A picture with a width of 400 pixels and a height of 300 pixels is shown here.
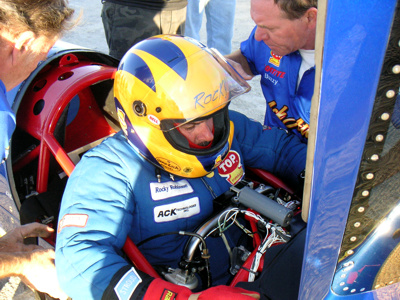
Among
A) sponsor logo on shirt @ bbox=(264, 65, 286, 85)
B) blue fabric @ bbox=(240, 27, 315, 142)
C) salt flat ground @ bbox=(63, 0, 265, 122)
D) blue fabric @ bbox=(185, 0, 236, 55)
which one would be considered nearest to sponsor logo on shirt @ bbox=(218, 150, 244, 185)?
blue fabric @ bbox=(240, 27, 315, 142)

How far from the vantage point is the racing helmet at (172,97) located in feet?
6.13

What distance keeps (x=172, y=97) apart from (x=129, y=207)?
1.70 ft

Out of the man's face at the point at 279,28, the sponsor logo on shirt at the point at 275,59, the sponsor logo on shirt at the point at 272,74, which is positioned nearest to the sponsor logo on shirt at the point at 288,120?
the sponsor logo on shirt at the point at 272,74

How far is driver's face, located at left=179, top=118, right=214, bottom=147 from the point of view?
1.99 meters

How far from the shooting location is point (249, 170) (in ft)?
8.18

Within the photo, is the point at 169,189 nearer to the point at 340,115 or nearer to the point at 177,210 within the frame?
the point at 177,210

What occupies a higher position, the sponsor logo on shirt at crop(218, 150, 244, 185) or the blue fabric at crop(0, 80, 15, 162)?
the blue fabric at crop(0, 80, 15, 162)

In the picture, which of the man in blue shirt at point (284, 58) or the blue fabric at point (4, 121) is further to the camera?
the man in blue shirt at point (284, 58)

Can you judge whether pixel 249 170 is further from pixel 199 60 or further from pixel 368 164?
pixel 368 164

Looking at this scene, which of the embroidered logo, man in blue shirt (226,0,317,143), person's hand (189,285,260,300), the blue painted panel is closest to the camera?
the blue painted panel

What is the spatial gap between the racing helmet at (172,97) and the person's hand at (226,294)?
0.64 m

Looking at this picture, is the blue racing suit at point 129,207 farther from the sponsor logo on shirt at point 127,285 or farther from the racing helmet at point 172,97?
the racing helmet at point 172,97

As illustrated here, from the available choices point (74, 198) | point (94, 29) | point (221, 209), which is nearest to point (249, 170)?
point (221, 209)

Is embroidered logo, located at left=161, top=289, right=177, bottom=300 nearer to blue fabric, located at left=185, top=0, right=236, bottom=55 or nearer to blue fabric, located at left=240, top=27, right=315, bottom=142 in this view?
blue fabric, located at left=240, top=27, right=315, bottom=142
